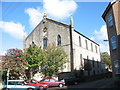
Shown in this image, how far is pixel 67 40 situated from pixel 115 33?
15.6 m

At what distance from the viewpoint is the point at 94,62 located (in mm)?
42406

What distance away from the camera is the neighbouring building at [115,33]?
648 inches

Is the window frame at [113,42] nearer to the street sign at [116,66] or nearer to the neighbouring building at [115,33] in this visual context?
the neighbouring building at [115,33]

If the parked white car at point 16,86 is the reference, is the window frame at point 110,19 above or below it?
above

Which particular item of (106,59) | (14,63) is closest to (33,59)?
(14,63)

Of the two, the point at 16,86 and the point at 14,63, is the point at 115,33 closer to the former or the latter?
the point at 16,86

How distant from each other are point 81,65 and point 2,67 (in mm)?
20215

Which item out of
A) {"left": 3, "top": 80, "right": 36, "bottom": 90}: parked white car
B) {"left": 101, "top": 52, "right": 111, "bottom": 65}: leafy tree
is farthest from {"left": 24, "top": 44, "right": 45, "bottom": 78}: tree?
{"left": 101, "top": 52, "right": 111, "bottom": 65}: leafy tree

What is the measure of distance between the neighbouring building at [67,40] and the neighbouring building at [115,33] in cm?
1248

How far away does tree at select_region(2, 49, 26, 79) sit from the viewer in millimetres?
20406

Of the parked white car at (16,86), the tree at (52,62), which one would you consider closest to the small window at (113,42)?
the tree at (52,62)

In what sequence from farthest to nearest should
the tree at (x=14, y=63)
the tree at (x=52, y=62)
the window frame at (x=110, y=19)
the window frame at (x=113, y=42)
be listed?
the tree at (x=52, y=62), the tree at (x=14, y=63), the window frame at (x=110, y=19), the window frame at (x=113, y=42)

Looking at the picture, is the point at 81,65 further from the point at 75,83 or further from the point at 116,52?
the point at 116,52

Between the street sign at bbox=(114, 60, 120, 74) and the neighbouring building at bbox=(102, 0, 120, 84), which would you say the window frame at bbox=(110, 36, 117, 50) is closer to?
the neighbouring building at bbox=(102, 0, 120, 84)
